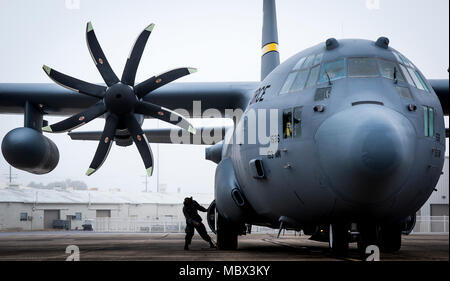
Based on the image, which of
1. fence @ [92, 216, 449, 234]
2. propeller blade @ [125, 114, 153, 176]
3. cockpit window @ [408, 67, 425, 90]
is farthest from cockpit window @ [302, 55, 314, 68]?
fence @ [92, 216, 449, 234]

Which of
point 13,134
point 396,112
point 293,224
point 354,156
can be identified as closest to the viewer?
point 354,156

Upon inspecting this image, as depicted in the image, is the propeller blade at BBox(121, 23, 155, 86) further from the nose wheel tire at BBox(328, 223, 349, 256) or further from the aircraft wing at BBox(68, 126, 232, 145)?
the nose wheel tire at BBox(328, 223, 349, 256)

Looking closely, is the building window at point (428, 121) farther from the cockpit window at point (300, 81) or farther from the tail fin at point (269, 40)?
the tail fin at point (269, 40)

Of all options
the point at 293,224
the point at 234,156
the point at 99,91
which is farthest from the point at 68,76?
the point at 293,224

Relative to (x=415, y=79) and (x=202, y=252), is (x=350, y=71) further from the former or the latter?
(x=202, y=252)

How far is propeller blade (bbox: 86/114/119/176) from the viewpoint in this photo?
1194 centimetres

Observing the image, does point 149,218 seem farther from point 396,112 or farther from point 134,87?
point 396,112

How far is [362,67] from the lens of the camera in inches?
289

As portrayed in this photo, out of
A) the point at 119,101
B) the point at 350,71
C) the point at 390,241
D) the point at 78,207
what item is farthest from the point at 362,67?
the point at 78,207

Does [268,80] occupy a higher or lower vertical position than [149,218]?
higher

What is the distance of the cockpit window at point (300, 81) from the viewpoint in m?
7.79

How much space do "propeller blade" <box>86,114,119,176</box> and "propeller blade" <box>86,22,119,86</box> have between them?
3.24ft

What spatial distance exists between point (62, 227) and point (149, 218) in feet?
35.6
